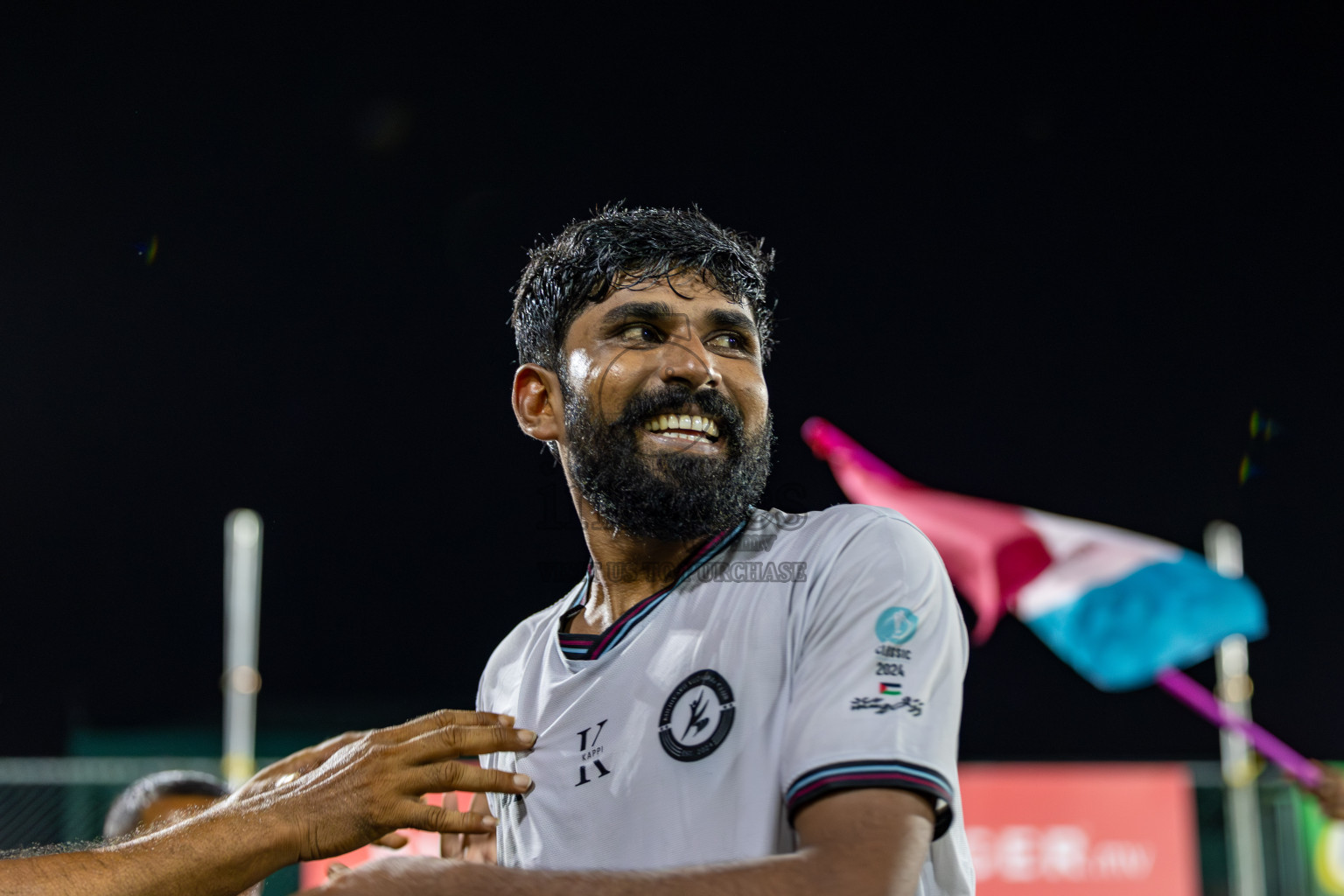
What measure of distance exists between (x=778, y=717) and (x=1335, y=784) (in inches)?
287

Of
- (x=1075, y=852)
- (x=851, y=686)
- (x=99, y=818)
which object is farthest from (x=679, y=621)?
(x=99, y=818)

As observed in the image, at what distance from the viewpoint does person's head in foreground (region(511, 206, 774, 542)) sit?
2637 mm

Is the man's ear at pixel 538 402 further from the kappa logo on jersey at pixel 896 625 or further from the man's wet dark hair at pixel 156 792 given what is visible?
the man's wet dark hair at pixel 156 792

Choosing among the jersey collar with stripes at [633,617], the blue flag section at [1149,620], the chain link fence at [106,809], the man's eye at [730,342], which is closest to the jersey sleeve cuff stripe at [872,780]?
the jersey collar with stripes at [633,617]

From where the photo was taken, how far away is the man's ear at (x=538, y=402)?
3061 millimetres

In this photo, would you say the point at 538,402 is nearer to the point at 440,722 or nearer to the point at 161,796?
the point at 440,722

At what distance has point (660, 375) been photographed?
103 inches

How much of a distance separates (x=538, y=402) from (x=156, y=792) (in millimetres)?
3544

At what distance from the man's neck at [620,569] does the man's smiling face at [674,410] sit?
4cm

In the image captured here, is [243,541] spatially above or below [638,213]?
above

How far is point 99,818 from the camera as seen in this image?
8.87 m

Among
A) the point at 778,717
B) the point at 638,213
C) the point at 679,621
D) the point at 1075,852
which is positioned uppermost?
the point at 638,213

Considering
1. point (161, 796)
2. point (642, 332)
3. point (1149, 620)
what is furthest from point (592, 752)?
point (1149, 620)

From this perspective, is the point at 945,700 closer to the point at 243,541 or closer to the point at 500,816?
the point at 500,816
